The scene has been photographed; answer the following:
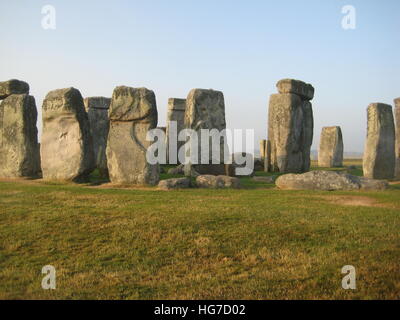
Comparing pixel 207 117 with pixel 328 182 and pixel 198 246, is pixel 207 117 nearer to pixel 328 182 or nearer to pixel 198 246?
pixel 328 182

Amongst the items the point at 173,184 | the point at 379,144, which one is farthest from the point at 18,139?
the point at 379,144

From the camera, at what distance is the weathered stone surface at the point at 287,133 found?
17547 millimetres

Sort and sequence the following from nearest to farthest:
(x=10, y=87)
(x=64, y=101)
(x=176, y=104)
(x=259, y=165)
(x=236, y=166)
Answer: (x=64, y=101), (x=10, y=87), (x=236, y=166), (x=259, y=165), (x=176, y=104)

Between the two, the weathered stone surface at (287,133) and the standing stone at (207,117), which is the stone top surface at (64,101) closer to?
the standing stone at (207,117)

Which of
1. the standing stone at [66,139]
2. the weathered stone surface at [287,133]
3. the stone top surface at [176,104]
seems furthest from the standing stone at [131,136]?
the stone top surface at [176,104]

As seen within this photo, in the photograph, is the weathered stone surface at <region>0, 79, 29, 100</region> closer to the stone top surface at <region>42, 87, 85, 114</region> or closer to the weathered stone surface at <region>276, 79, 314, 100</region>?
the stone top surface at <region>42, 87, 85, 114</region>

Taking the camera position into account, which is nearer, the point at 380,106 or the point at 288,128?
the point at 380,106

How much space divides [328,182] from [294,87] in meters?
8.09

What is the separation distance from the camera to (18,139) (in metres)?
12.5

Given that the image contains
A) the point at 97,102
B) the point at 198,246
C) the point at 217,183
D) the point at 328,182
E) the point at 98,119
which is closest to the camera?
the point at 198,246

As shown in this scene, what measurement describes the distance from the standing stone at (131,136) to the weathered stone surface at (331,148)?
1616 centimetres

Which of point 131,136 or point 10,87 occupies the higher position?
point 10,87

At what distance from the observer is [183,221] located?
6930 millimetres
